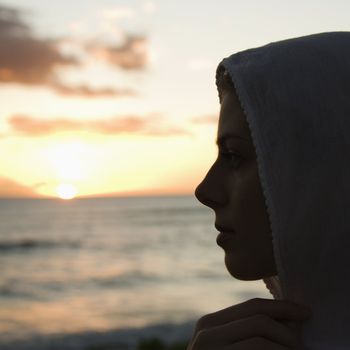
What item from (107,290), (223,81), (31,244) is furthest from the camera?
(31,244)

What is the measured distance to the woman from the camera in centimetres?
153

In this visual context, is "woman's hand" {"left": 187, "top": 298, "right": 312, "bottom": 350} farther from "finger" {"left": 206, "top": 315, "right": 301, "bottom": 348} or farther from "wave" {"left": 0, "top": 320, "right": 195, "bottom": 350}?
"wave" {"left": 0, "top": 320, "right": 195, "bottom": 350}

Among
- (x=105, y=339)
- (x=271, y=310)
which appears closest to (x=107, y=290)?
(x=105, y=339)

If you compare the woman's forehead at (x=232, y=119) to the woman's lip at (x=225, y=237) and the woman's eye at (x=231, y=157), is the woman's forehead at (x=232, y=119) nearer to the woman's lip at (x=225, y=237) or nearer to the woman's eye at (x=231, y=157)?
the woman's eye at (x=231, y=157)

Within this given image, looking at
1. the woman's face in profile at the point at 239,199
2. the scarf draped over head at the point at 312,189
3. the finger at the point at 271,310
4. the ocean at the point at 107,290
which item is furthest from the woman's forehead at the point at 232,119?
the ocean at the point at 107,290

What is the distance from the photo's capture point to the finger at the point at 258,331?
1.51 metres

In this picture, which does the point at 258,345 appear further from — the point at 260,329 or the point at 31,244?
the point at 31,244

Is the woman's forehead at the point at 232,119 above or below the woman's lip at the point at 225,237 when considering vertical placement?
above

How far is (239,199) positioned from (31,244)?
1557 inches

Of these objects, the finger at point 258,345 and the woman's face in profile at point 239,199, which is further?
the woman's face in profile at point 239,199

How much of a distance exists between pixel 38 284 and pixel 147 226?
1342 inches

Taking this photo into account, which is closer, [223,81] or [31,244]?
[223,81]

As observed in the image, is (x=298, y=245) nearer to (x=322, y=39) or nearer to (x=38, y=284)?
(x=322, y=39)

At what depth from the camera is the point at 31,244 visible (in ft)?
131
